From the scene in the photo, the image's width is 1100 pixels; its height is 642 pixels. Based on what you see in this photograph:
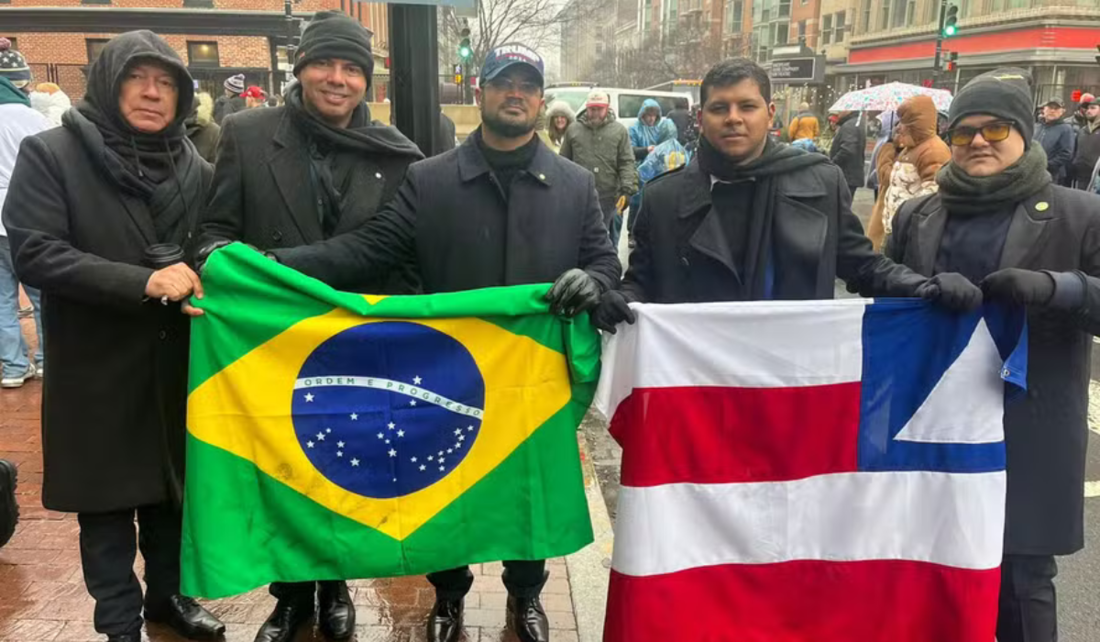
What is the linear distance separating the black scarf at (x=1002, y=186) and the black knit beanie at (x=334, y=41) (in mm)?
2100

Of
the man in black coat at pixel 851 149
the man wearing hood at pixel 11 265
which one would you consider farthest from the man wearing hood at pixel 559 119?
the man wearing hood at pixel 11 265

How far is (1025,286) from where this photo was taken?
2.48 meters

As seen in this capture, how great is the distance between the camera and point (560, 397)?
2.90 metres

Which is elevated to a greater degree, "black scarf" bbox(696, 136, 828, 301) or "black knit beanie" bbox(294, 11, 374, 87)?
"black knit beanie" bbox(294, 11, 374, 87)

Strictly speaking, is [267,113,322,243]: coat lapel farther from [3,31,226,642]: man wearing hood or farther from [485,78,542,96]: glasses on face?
[485,78,542,96]: glasses on face

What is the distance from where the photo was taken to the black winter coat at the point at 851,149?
13180 mm

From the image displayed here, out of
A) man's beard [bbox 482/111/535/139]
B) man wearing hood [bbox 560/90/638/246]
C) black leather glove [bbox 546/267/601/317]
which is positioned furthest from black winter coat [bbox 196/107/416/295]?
man wearing hood [bbox 560/90/638/246]

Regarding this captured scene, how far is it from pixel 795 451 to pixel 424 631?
5.32ft

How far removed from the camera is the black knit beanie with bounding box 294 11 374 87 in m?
3.06

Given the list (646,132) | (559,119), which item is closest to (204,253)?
(559,119)

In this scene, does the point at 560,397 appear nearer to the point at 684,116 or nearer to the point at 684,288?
the point at 684,288

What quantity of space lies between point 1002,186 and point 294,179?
2377 mm

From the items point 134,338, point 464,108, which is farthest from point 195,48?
point 134,338

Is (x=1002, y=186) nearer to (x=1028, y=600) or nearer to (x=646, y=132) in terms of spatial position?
(x=1028, y=600)
